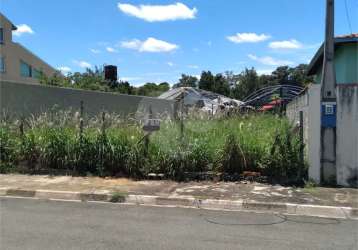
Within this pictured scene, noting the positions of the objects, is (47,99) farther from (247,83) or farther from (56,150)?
(247,83)

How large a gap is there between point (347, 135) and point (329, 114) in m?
0.59

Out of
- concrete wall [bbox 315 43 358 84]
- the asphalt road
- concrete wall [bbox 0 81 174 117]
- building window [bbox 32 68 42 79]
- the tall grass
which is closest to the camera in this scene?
the asphalt road

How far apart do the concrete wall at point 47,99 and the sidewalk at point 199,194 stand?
366cm

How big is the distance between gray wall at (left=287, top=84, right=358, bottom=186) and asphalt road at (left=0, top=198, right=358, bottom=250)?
8.64 feet

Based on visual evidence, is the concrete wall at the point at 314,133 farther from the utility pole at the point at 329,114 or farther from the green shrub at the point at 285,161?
the green shrub at the point at 285,161

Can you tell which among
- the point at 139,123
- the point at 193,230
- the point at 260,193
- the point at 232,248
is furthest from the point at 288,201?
the point at 139,123

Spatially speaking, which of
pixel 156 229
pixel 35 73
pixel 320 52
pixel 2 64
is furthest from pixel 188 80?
pixel 156 229

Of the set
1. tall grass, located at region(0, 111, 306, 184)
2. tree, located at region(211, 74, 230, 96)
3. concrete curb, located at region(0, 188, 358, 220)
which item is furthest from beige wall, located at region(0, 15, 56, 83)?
concrete curb, located at region(0, 188, 358, 220)

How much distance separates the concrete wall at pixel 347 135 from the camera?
10.4 meters

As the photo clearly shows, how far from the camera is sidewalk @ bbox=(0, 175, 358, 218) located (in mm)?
8875

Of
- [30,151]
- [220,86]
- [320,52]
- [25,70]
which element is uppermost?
[220,86]

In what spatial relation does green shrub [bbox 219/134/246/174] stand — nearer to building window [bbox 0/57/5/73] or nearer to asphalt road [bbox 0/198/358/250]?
asphalt road [bbox 0/198/358/250]

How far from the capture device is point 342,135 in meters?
10.5

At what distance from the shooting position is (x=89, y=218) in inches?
308
